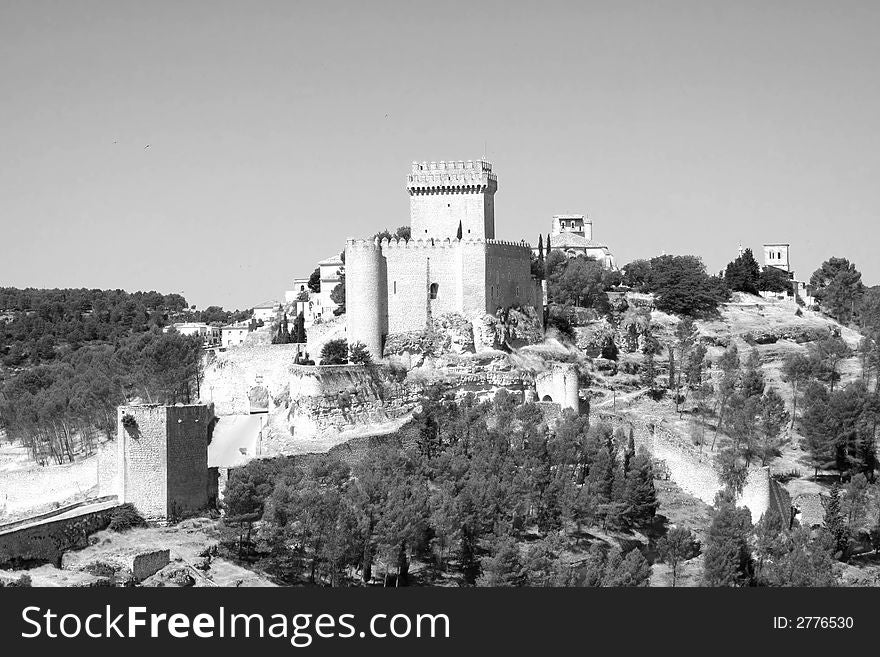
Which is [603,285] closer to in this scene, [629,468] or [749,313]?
[749,313]

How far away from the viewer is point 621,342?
2469 inches

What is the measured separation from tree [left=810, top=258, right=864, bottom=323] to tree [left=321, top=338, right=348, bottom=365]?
38.1 metres

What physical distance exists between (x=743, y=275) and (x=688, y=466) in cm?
3103

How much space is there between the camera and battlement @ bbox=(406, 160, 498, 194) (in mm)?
54250

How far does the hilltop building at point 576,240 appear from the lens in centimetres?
7925

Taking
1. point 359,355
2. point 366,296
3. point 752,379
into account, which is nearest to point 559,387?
point 359,355

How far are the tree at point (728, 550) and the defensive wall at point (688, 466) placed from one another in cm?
286

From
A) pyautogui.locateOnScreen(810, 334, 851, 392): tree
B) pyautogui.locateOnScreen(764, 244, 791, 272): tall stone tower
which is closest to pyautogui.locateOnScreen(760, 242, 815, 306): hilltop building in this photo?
pyautogui.locateOnScreen(764, 244, 791, 272): tall stone tower

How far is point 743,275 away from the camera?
74.6 meters

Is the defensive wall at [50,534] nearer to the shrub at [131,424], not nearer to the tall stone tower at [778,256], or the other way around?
the shrub at [131,424]

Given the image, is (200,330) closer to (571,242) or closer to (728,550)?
(571,242)

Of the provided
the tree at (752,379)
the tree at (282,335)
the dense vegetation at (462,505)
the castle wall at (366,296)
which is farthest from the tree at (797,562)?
the tree at (282,335)

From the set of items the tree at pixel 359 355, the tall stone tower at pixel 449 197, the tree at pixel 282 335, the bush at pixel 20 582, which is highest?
the tall stone tower at pixel 449 197

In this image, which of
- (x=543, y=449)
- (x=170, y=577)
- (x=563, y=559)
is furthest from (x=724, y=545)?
(x=170, y=577)
